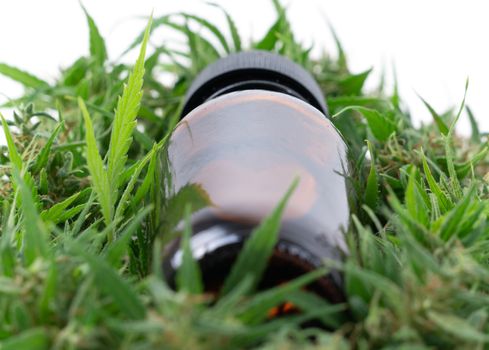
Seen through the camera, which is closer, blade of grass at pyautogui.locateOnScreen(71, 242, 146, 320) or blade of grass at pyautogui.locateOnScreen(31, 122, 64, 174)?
blade of grass at pyautogui.locateOnScreen(71, 242, 146, 320)

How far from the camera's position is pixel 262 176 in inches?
16.6

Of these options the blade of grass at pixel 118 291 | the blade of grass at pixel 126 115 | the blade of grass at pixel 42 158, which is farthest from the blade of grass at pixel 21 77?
the blade of grass at pixel 118 291

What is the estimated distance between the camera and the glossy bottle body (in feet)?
1.27

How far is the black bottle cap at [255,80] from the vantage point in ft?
1.92

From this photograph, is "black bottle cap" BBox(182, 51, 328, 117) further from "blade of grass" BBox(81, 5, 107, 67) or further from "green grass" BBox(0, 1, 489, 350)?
"blade of grass" BBox(81, 5, 107, 67)

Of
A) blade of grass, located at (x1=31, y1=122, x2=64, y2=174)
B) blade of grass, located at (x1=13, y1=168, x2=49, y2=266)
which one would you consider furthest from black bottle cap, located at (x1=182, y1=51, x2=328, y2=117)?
blade of grass, located at (x1=13, y1=168, x2=49, y2=266)

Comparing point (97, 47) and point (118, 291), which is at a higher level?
point (97, 47)

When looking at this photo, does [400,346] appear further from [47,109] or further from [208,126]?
[47,109]

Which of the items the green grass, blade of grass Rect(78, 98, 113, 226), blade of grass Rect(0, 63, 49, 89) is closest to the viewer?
the green grass

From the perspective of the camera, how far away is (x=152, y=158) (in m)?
0.52

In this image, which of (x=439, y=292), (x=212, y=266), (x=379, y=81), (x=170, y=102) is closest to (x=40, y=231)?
(x=212, y=266)

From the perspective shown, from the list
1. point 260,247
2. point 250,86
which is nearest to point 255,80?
point 250,86

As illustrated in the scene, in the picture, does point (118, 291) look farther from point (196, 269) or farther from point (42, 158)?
point (42, 158)

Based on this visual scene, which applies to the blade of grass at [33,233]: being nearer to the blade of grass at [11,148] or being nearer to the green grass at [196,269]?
the green grass at [196,269]
